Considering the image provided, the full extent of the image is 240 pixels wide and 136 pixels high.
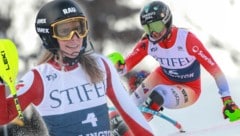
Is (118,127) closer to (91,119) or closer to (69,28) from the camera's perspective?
(91,119)

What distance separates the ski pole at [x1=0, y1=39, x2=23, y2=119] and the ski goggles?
291mm

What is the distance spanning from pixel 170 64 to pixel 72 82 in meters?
4.08

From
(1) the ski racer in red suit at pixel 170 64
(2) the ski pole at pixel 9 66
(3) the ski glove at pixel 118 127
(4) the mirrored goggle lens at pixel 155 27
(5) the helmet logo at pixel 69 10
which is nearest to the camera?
(2) the ski pole at pixel 9 66

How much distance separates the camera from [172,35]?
25.3ft

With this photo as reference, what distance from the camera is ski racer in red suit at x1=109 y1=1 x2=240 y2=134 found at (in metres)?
7.30

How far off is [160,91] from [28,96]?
3636 mm

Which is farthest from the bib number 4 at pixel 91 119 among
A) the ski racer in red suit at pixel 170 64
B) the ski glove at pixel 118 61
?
the ski glove at pixel 118 61

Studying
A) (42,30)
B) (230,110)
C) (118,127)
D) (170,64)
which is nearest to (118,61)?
(170,64)

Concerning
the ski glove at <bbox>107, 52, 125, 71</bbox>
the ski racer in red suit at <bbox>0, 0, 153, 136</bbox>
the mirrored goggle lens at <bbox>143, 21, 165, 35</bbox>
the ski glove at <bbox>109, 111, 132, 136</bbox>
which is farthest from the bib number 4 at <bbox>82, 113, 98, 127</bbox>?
the ski glove at <bbox>107, 52, 125, 71</bbox>

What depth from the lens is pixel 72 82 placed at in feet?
12.9

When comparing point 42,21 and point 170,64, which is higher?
point 42,21

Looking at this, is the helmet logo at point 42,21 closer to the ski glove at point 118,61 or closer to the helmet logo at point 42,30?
the helmet logo at point 42,30

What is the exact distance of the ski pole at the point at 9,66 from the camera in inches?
144

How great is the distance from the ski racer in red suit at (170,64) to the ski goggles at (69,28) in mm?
3410
